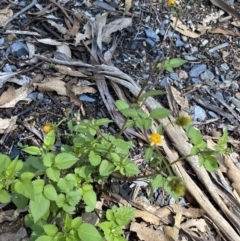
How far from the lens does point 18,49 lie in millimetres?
2990

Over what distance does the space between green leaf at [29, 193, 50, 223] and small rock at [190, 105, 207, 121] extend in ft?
3.91

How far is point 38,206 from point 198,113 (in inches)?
50.0

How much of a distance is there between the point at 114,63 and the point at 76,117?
479 mm

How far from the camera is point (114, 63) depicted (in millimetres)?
3059

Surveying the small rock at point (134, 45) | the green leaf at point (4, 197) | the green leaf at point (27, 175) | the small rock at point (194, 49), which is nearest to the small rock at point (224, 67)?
the small rock at point (194, 49)

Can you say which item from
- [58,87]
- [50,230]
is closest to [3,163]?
[50,230]

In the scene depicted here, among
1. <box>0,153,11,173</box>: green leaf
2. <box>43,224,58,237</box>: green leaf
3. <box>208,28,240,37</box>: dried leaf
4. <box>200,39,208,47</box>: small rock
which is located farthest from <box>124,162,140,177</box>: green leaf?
<box>208,28,240,37</box>: dried leaf

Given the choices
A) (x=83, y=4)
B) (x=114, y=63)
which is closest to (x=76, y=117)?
(x=114, y=63)

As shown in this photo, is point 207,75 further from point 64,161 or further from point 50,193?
point 50,193

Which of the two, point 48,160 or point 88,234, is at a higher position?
point 48,160

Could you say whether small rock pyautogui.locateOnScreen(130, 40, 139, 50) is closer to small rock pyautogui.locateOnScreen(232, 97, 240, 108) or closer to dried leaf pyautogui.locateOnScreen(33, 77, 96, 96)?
dried leaf pyautogui.locateOnScreen(33, 77, 96, 96)

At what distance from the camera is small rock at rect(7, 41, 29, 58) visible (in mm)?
2982

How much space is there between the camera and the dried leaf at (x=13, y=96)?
2784 mm

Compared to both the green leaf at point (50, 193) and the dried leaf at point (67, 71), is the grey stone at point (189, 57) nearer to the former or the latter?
the dried leaf at point (67, 71)
